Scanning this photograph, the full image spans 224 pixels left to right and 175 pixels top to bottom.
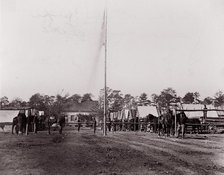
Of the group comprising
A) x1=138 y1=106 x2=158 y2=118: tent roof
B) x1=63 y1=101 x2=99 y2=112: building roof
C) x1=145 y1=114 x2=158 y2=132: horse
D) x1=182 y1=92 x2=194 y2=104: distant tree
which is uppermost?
x1=182 y1=92 x2=194 y2=104: distant tree

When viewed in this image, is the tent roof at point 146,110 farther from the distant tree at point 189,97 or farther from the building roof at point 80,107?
the distant tree at point 189,97

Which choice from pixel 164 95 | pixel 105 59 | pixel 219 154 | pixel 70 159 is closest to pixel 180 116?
pixel 105 59

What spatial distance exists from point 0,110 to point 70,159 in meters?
30.6

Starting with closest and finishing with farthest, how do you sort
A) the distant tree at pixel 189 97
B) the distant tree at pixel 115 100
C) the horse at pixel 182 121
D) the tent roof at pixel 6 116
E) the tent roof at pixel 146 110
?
the horse at pixel 182 121
the tent roof at pixel 6 116
the tent roof at pixel 146 110
the distant tree at pixel 115 100
the distant tree at pixel 189 97

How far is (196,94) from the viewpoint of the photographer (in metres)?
177

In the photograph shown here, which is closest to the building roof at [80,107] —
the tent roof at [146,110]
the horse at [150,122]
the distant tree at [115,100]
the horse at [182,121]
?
the distant tree at [115,100]

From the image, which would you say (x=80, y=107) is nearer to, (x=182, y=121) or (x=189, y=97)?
(x=189, y=97)

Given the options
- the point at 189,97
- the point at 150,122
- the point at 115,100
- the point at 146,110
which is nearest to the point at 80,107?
the point at 115,100

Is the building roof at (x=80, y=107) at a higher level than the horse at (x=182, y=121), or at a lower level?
higher

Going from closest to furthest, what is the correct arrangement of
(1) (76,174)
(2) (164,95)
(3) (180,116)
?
(1) (76,174), (3) (180,116), (2) (164,95)

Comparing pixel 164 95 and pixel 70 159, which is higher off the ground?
pixel 164 95

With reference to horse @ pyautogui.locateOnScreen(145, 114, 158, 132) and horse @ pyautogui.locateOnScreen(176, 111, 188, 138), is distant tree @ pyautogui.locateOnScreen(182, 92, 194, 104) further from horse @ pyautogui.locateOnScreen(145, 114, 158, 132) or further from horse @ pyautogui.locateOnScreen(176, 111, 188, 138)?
horse @ pyautogui.locateOnScreen(176, 111, 188, 138)

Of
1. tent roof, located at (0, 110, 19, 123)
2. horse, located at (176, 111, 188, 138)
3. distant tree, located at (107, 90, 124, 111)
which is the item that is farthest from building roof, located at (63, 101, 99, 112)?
horse, located at (176, 111, 188, 138)

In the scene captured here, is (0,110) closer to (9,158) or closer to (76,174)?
(9,158)
